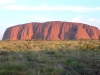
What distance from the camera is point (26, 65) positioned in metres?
10.4

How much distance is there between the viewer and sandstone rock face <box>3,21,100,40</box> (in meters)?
116

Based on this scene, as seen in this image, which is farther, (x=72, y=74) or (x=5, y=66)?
(x=5, y=66)

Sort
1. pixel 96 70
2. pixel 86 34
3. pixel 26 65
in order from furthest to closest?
pixel 86 34, pixel 26 65, pixel 96 70

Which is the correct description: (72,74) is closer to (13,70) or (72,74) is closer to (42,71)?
(42,71)

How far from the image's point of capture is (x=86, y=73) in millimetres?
9484

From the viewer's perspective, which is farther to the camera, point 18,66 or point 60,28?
point 60,28

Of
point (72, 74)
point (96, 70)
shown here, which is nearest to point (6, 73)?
point (72, 74)

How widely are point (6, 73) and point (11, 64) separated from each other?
3.81ft

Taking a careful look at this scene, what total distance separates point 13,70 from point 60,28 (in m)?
113

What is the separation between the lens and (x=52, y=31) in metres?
120

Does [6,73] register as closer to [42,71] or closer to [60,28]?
[42,71]

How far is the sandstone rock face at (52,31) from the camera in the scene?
11644cm

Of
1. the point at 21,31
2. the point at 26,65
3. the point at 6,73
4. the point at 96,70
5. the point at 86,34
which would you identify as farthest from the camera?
the point at 21,31

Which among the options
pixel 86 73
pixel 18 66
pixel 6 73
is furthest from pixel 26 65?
pixel 86 73
